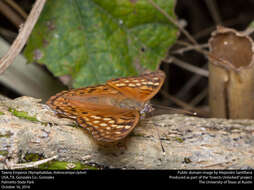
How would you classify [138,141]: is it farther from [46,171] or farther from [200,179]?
[46,171]

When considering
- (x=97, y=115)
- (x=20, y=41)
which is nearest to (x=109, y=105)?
Answer: (x=97, y=115)

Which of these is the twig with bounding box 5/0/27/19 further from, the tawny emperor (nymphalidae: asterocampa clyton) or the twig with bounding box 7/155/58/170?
the twig with bounding box 7/155/58/170

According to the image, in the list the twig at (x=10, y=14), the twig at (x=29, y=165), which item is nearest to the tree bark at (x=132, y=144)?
the twig at (x=29, y=165)

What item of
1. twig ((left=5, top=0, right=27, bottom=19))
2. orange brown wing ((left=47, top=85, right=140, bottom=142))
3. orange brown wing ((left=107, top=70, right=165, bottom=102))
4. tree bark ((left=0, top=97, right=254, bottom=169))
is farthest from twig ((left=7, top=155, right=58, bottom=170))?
twig ((left=5, top=0, right=27, bottom=19))

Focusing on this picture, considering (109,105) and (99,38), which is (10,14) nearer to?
(99,38)

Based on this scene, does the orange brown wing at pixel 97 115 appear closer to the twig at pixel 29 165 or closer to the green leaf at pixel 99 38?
the twig at pixel 29 165
